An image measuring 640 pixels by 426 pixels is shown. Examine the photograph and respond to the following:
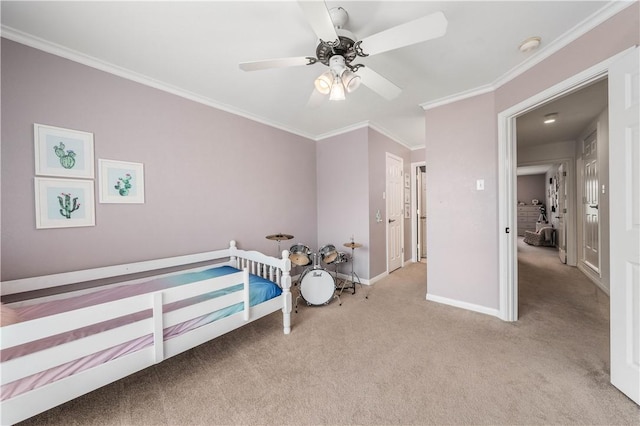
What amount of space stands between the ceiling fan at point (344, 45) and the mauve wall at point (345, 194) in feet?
6.03

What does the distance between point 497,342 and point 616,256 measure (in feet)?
3.44

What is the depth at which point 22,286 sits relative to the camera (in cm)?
169

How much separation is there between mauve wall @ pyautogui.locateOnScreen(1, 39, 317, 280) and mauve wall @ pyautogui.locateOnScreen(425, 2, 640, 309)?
2061 mm

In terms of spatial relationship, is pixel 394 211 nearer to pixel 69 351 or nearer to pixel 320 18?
pixel 320 18

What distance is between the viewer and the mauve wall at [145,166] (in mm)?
1717

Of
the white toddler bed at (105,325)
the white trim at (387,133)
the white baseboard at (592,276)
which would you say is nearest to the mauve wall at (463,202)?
the white trim at (387,133)

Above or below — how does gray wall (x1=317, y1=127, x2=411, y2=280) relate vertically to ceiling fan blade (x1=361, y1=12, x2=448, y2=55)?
below

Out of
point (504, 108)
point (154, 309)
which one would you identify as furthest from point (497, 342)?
point (154, 309)

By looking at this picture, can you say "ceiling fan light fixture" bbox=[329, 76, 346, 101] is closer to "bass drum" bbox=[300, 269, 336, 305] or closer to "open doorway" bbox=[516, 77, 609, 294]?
"bass drum" bbox=[300, 269, 336, 305]

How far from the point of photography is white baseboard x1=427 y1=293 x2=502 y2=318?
2.49 meters

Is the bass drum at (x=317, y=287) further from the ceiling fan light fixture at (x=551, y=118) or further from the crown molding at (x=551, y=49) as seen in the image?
the ceiling fan light fixture at (x=551, y=118)

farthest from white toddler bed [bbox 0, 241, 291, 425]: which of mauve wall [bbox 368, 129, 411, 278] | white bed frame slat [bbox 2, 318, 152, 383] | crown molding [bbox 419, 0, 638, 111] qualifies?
crown molding [bbox 419, 0, 638, 111]

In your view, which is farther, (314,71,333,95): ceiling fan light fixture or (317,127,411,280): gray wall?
(317,127,411,280): gray wall

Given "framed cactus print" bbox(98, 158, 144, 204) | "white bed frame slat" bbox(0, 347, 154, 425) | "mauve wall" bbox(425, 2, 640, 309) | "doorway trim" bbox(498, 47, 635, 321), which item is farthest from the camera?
"mauve wall" bbox(425, 2, 640, 309)
